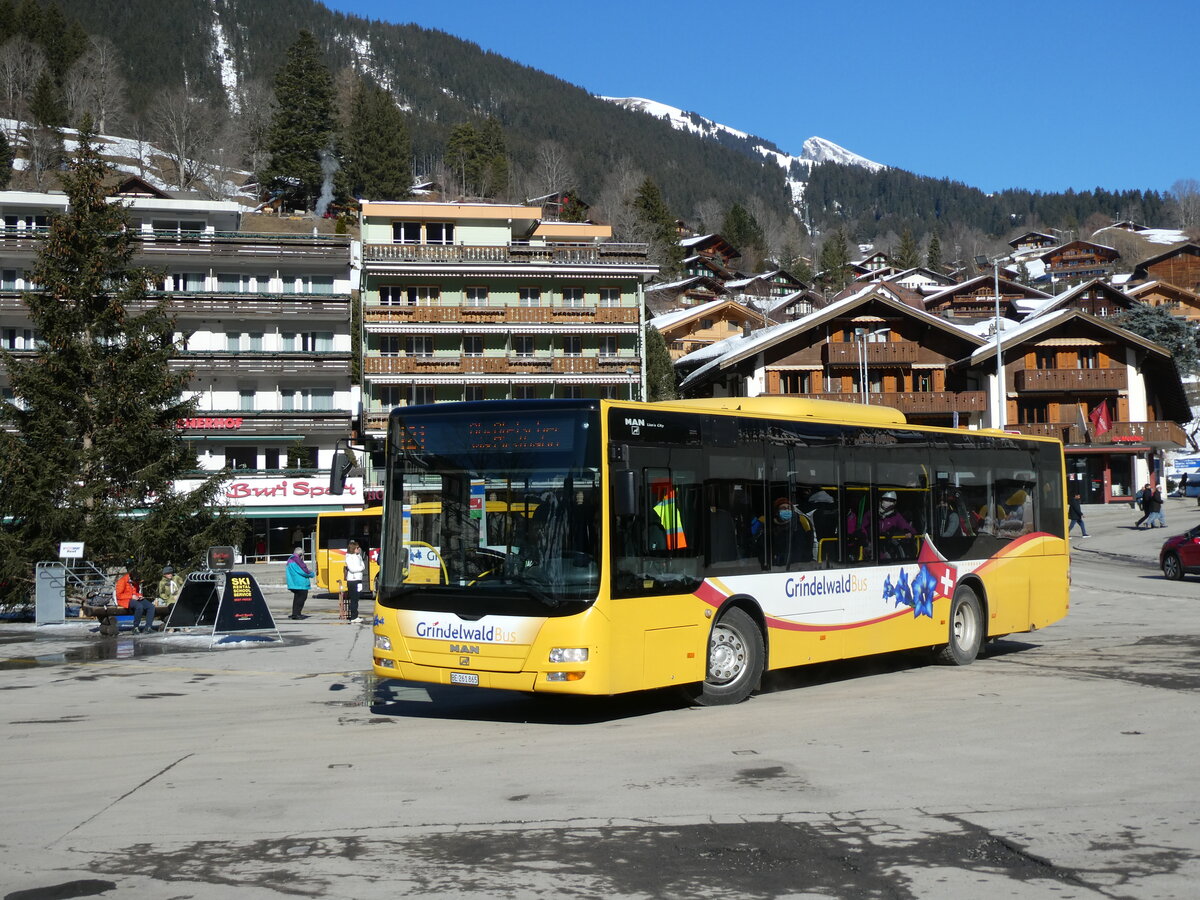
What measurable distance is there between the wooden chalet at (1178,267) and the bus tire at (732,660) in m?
149

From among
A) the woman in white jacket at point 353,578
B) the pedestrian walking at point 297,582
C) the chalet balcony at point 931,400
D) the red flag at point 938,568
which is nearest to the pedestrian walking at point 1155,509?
the chalet balcony at point 931,400

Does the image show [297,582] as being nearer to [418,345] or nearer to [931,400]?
[418,345]

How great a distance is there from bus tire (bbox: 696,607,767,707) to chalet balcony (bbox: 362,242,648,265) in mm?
56672

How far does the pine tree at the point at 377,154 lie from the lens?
134 metres

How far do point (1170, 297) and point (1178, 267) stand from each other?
27062 mm

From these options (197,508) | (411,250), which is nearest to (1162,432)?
(411,250)

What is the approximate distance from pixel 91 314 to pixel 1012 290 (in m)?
119

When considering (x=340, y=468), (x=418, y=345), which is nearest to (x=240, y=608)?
(x=340, y=468)

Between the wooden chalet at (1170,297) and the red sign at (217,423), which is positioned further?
the wooden chalet at (1170,297)

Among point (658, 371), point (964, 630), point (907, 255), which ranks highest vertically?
point (907, 255)

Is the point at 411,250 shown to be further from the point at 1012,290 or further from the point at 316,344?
the point at 1012,290

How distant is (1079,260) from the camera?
177375mm

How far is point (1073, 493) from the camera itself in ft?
215

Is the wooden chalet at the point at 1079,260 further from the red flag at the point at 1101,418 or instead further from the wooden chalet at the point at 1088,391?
the red flag at the point at 1101,418
